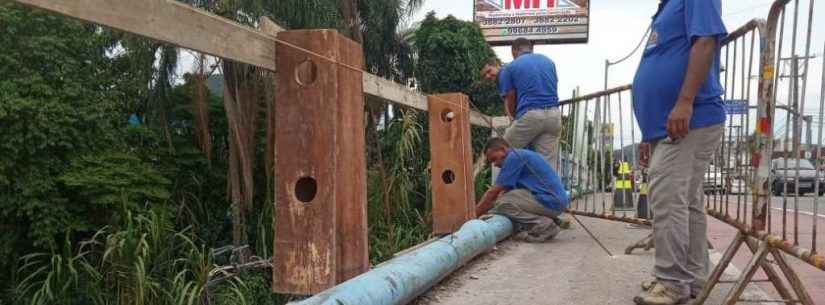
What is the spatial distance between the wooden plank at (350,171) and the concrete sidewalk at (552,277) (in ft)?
1.82

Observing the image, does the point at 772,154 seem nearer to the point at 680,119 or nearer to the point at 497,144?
the point at 680,119

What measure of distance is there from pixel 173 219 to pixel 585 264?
359cm

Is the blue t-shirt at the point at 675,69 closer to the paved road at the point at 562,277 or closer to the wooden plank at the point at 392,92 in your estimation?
the paved road at the point at 562,277

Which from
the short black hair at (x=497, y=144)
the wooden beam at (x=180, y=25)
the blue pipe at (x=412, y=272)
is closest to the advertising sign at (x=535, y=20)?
the short black hair at (x=497, y=144)

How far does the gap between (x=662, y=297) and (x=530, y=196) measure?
2334 millimetres

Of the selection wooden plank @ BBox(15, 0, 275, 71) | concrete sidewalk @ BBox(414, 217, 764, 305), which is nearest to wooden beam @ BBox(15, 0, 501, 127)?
wooden plank @ BBox(15, 0, 275, 71)

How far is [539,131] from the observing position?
5.98 m

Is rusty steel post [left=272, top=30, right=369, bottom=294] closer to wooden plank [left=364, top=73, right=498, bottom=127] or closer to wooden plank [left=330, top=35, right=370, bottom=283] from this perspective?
wooden plank [left=330, top=35, right=370, bottom=283]

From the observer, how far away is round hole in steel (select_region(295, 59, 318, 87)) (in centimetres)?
293

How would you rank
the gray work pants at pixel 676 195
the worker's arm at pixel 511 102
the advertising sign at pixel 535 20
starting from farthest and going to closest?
the advertising sign at pixel 535 20, the worker's arm at pixel 511 102, the gray work pants at pixel 676 195

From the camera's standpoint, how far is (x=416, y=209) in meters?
7.27

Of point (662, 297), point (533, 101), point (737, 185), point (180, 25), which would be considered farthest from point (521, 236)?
point (180, 25)

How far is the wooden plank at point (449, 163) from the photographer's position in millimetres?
5164

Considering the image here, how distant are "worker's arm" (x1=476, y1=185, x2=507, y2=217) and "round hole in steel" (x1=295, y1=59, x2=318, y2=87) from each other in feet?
9.54
